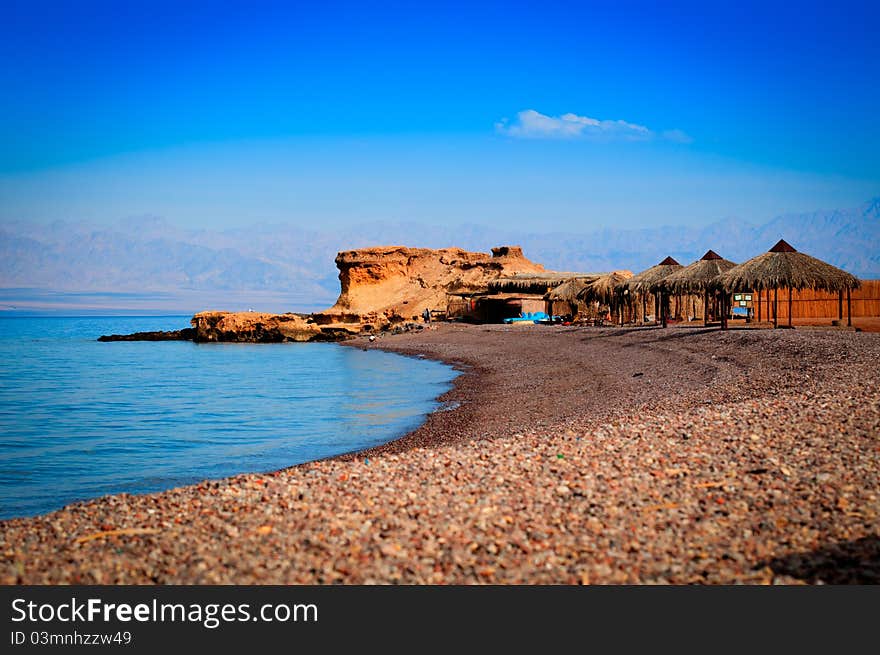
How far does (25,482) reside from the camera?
1062 centimetres

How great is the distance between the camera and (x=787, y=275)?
21609 millimetres

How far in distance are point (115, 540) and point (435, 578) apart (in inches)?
95.2

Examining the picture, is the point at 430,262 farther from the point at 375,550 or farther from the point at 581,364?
the point at 375,550

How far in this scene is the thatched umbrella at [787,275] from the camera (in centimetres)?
2158

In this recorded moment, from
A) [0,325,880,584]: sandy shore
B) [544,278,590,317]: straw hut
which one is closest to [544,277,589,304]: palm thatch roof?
[544,278,590,317]: straw hut

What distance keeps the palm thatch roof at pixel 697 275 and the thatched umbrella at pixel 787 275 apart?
292cm

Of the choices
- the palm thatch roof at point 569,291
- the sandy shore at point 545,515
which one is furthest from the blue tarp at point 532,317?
the sandy shore at point 545,515

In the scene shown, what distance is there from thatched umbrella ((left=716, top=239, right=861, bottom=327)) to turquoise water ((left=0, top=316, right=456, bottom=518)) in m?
9.16

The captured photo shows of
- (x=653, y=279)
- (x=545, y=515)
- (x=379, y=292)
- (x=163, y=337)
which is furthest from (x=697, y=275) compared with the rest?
(x=379, y=292)

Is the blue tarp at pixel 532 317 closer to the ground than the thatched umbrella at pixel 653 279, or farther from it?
closer to the ground

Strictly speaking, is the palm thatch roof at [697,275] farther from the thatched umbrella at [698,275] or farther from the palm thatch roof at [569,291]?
the palm thatch roof at [569,291]

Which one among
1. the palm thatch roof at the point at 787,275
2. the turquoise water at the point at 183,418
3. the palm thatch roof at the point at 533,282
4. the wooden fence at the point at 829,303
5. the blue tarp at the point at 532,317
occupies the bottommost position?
the turquoise water at the point at 183,418

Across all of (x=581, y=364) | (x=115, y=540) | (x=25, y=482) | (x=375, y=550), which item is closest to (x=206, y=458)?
(x=25, y=482)

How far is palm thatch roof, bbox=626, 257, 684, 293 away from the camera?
93.8 ft
